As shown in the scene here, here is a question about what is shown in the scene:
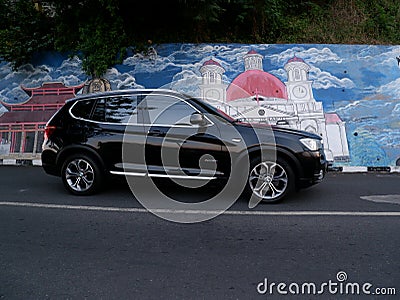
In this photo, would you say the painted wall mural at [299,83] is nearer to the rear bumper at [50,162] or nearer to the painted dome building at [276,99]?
the painted dome building at [276,99]

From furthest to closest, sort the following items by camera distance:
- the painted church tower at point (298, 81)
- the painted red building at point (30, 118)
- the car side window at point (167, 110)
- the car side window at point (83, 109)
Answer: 1. the painted red building at point (30, 118)
2. the painted church tower at point (298, 81)
3. the car side window at point (83, 109)
4. the car side window at point (167, 110)

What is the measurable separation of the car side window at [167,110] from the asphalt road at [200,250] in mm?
1299

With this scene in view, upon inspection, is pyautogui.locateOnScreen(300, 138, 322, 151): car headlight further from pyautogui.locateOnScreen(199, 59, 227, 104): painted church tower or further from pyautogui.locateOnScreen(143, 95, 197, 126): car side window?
pyautogui.locateOnScreen(199, 59, 227, 104): painted church tower

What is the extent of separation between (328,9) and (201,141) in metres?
9.60

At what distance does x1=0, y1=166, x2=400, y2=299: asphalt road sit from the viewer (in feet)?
11.4

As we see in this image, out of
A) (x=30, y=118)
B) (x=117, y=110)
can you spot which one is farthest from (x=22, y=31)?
(x=117, y=110)

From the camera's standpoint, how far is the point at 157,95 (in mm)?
6484

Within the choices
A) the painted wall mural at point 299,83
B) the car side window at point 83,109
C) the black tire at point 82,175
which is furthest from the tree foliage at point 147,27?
the black tire at point 82,175

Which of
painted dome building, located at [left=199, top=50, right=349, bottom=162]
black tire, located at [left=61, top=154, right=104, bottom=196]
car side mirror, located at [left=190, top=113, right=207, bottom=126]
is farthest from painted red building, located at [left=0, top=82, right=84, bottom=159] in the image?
car side mirror, located at [left=190, top=113, right=207, bottom=126]

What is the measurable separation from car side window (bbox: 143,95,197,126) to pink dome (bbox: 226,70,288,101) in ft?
15.2

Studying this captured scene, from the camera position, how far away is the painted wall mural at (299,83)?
1031cm

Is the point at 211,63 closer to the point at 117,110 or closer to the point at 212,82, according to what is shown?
the point at 212,82

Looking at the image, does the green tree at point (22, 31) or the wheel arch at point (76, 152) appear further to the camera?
the green tree at point (22, 31)

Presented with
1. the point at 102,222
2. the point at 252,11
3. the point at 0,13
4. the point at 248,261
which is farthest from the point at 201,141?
the point at 0,13
